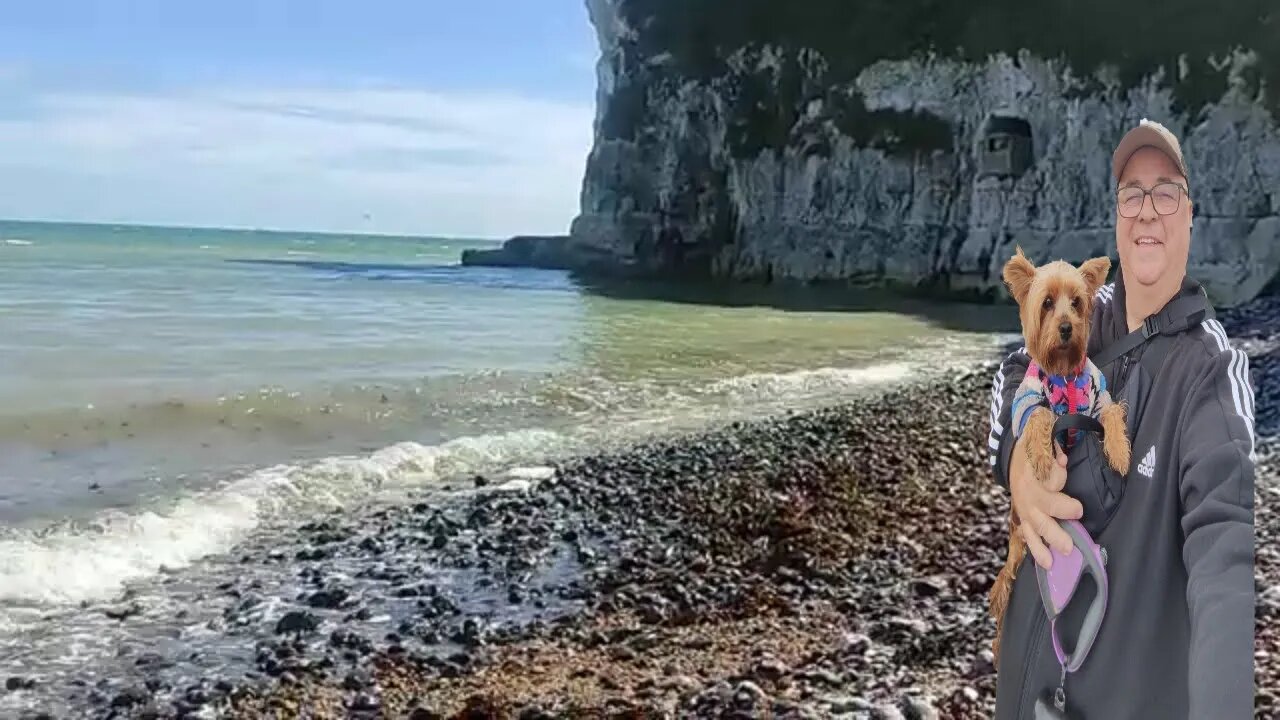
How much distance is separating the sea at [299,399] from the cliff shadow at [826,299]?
47 centimetres

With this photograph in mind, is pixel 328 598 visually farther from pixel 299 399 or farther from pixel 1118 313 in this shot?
pixel 299 399

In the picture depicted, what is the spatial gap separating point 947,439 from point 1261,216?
26.0 metres

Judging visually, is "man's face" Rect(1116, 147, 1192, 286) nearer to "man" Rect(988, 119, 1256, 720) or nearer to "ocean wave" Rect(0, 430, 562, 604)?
"man" Rect(988, 119, 1256, 720)

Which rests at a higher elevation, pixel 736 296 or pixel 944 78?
pixel 944 78

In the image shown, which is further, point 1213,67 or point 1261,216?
point 1213,67

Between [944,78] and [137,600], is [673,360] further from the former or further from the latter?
[944,78]

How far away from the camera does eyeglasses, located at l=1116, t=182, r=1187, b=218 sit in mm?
1979

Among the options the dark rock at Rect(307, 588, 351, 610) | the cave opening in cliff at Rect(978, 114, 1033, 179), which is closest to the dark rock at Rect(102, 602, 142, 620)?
the dark rock at Rect(307, 588, 351, 610)

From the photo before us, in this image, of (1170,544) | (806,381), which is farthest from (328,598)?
(806,381)

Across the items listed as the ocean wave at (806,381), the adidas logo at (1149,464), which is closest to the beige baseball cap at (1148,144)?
the adidas logo at (1149,464)

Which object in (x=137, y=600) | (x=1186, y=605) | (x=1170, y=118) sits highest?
(x=1170, y=118)

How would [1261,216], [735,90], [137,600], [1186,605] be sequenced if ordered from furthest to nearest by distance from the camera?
[735,90] → [1261,216] → [137,600] → [1186,605]

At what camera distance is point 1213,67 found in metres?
34.8

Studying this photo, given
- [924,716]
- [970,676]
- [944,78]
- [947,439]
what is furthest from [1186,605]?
[944,78]
